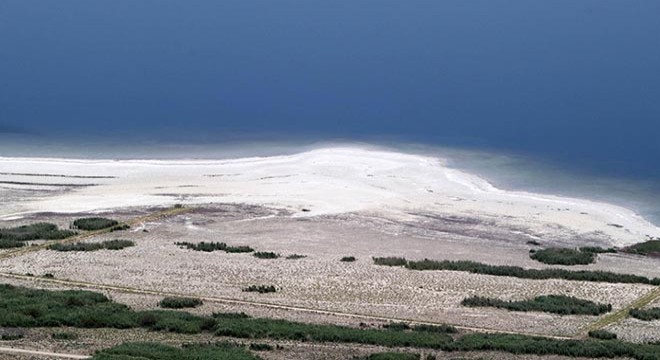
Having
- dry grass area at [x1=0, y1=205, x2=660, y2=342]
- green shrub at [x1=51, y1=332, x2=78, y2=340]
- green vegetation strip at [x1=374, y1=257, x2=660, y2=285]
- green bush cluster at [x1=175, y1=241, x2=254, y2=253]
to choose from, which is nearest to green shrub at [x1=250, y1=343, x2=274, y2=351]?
green shrub at [x1=51, y1=332, x2=78, y2=340]

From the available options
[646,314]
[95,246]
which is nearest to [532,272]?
[646,314]

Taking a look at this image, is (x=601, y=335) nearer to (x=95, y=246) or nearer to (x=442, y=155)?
(x=95, y=246)

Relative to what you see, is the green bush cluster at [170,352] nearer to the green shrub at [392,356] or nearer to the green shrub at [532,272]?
the green shrub at [392,356]

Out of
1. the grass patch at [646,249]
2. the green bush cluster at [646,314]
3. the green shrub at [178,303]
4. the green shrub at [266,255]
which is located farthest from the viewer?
the grass patch at [646,249]

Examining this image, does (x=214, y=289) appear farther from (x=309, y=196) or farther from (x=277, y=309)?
(x=309, y=196)

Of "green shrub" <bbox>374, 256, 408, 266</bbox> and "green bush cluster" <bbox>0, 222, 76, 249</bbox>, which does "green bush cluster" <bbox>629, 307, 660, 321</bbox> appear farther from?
"green bush cluster" <bbox>0, 222, 76, 249</bbox>

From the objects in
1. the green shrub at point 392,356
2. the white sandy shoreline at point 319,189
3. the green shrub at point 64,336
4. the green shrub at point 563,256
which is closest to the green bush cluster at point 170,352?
the green shrub at point 64,336
